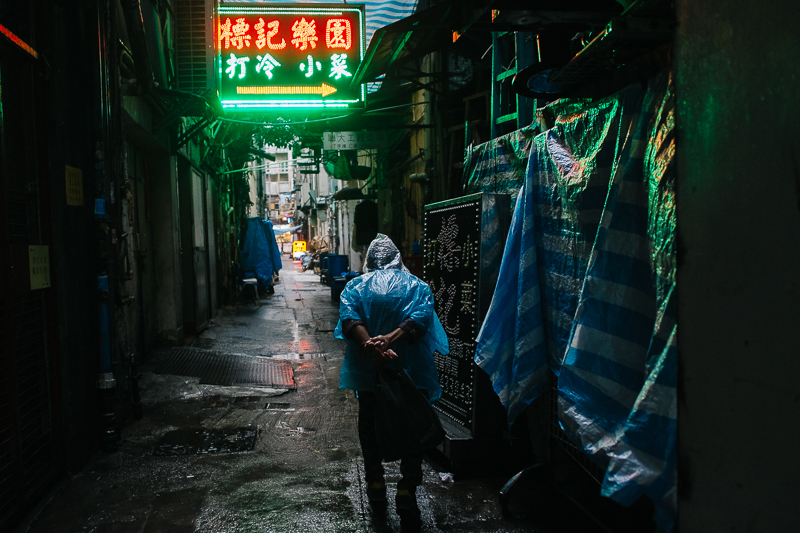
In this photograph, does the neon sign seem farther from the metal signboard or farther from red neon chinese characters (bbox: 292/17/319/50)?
the metal signboard

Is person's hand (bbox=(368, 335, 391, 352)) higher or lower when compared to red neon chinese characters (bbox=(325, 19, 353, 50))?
lower

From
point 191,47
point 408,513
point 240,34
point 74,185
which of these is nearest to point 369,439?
point 408,513

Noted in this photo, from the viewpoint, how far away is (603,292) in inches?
108

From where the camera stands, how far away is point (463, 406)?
181 inches

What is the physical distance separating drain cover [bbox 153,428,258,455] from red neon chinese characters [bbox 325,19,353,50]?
23.2 feet

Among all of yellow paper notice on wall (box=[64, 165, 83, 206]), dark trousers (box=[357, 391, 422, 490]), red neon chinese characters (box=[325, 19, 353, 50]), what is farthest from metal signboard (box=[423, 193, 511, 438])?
red neon chinese characters (box=[325, 19, 353, 50])

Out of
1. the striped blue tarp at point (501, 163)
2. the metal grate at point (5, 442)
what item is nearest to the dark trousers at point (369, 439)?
the striped blue tarp at point (501, 163)

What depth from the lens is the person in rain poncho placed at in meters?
3.85

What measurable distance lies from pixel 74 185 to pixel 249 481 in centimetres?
278

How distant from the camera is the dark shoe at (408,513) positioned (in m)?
3.52

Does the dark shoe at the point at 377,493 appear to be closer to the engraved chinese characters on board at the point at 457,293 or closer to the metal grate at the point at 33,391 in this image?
the engraved chinese characters on board at the point at 457,293

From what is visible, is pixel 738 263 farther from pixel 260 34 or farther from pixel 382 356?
pixel 260 34

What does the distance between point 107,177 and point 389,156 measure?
13698 mm

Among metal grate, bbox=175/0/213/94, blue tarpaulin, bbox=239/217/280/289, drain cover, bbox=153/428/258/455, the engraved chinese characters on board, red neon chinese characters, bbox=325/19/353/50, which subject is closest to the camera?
the engraved chinese characters on board
